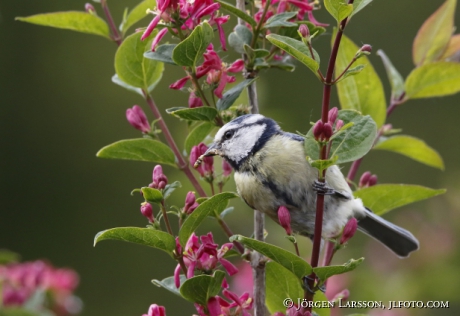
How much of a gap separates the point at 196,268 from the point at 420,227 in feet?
7.70

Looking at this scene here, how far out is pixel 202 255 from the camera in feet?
5.97

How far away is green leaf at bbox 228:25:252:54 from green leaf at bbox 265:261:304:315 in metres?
0.61

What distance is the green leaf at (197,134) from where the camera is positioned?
209 cm

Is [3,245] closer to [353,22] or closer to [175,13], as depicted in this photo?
[353,22]

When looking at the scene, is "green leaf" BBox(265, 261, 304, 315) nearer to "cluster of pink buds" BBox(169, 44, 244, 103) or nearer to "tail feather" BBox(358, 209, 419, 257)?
"cluster of pink buds" BBox(169, 44, 244, 103)

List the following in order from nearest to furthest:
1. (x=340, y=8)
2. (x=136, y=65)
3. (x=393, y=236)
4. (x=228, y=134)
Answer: (x=340, y=8) → (x=136, y=65) → (x=228, y=134) → (x=393, y=236)

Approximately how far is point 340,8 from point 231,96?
19.8 inches

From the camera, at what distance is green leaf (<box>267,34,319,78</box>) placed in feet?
5.17

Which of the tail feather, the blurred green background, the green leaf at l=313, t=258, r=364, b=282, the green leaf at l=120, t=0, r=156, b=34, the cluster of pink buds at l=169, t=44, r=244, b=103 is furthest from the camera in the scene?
the blurred green background

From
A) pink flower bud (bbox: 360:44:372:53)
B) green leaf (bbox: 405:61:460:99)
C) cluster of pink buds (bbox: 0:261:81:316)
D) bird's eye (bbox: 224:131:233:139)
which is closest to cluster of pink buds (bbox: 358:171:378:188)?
green leaf (bbox: 405:61:460:99)

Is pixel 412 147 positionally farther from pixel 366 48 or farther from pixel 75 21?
pixel 75 21

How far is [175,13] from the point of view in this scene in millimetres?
1866

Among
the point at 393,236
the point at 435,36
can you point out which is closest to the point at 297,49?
the point at 435,36

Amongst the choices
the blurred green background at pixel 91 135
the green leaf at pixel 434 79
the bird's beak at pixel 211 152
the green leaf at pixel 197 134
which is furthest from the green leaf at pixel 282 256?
the blurred green background at pixel 91 135
